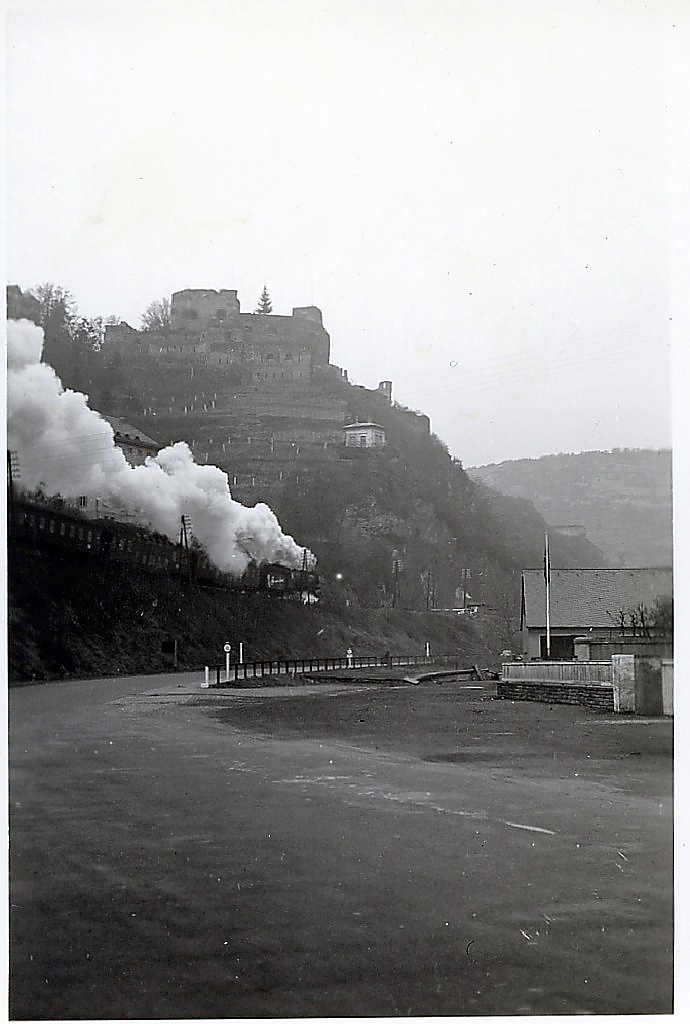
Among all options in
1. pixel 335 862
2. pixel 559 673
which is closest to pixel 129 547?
pixel 335 862

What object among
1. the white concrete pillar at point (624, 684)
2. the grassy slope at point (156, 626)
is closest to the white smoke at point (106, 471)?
the grassy slope at point (156, 626)

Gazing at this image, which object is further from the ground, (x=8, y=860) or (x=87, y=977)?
(x=8, y=860)

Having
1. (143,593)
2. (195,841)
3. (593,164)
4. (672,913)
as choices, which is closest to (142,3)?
(593,164)

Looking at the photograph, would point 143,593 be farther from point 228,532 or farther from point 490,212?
point 490,212

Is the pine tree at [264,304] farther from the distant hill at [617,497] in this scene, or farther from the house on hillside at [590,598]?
the house on hillside at [590,598]

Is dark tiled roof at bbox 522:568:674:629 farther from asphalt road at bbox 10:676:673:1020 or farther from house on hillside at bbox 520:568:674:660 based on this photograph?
asphalt road at bbox 10:676:673:1020

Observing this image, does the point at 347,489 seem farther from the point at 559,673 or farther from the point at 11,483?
the point at 11,483
